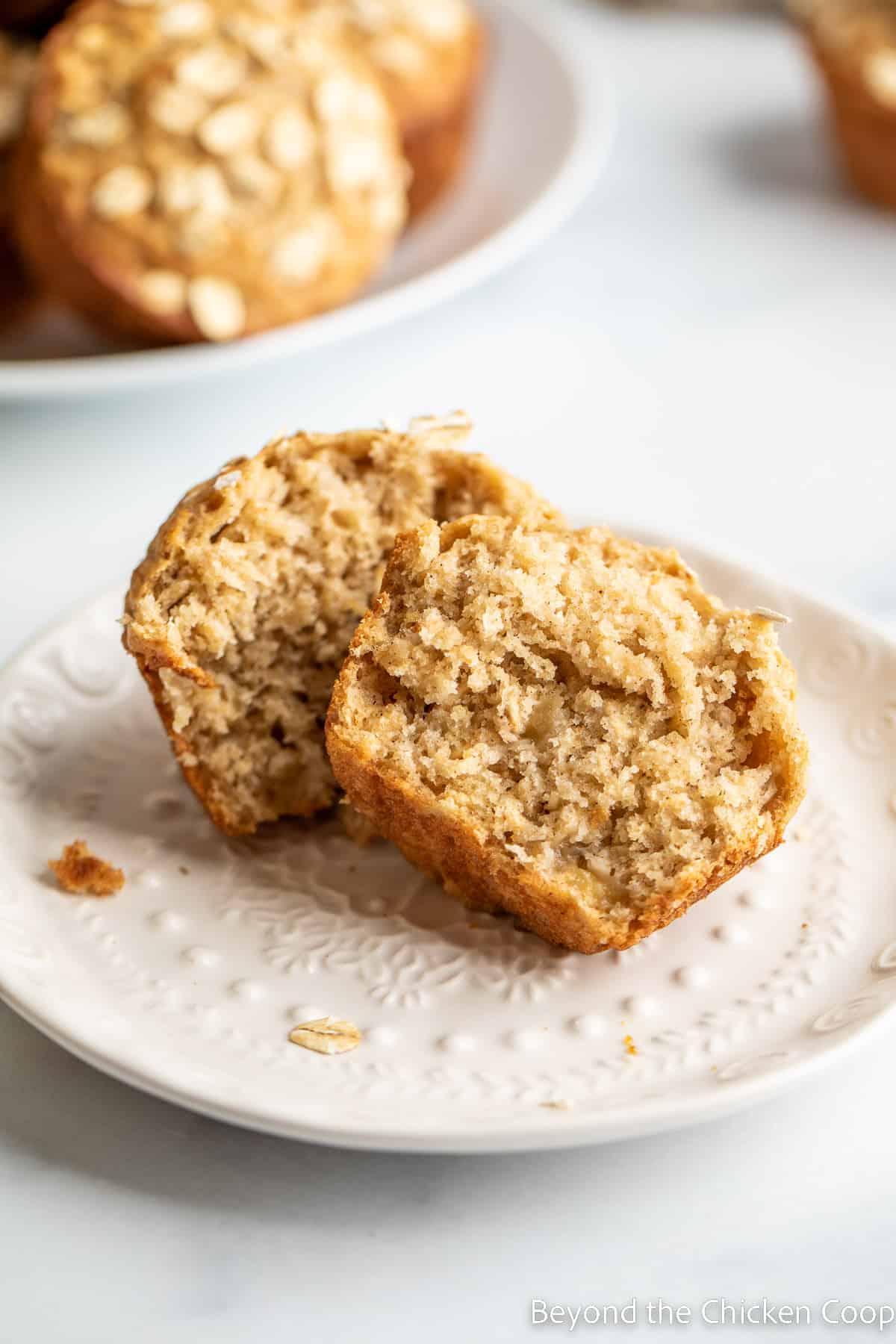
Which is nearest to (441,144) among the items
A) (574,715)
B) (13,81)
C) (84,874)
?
(13,81)

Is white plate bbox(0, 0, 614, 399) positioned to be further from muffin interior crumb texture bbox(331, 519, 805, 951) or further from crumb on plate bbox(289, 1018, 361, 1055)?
crumb on plate bbox(289, 1018, 361, 1055)

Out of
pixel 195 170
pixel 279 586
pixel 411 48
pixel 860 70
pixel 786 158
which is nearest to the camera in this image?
pixel 279 586

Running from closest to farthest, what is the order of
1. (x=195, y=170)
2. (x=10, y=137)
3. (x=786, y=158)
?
(x=195, y=170) < (x=10, y=137) < (x=786, y=158)

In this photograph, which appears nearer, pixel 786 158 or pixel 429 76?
pixel 429 76

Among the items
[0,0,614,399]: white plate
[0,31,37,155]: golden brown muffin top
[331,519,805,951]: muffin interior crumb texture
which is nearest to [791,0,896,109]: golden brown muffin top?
[0,0,614,399]: white plate

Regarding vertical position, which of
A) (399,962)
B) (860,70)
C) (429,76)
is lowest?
(399,962)

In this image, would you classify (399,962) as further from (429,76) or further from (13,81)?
(429,76)

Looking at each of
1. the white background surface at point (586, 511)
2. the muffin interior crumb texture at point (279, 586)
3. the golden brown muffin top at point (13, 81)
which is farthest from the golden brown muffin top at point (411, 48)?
the muffin interior crumb texture at point (279, 586)

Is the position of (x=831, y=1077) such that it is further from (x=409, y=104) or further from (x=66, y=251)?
(x=409, y=104)
